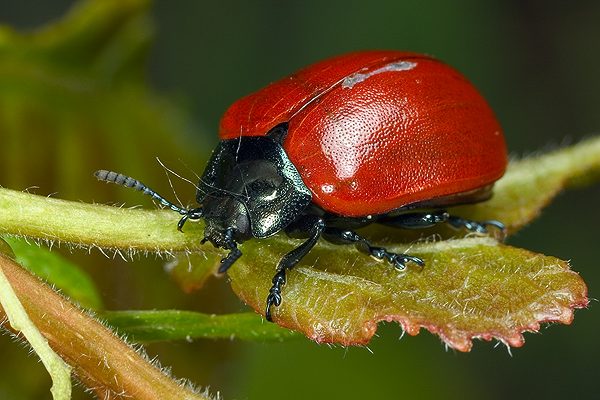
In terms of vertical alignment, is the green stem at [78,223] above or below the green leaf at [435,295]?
above

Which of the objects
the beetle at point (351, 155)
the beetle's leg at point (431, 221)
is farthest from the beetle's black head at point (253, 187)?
the beetle's leg at point (431, 221)

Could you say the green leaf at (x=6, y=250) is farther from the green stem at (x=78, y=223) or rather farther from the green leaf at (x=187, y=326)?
the green leaf at (x=187, y=326)

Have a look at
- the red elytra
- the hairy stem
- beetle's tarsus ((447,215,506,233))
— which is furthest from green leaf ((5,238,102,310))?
beetle's tarsus ((447,215,506,233))

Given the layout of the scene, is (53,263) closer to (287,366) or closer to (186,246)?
(186,246)

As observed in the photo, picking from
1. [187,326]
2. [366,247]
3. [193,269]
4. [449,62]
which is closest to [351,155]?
[366,247]

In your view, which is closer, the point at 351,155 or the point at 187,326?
the point at 187,326

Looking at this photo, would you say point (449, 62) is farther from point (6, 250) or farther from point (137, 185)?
point (6, 250)

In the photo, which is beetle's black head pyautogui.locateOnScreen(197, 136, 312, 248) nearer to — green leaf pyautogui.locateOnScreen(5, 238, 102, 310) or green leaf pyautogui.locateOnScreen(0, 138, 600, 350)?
green leaf pyautogui.locateOnScreen(0, 138, 600, 350)
